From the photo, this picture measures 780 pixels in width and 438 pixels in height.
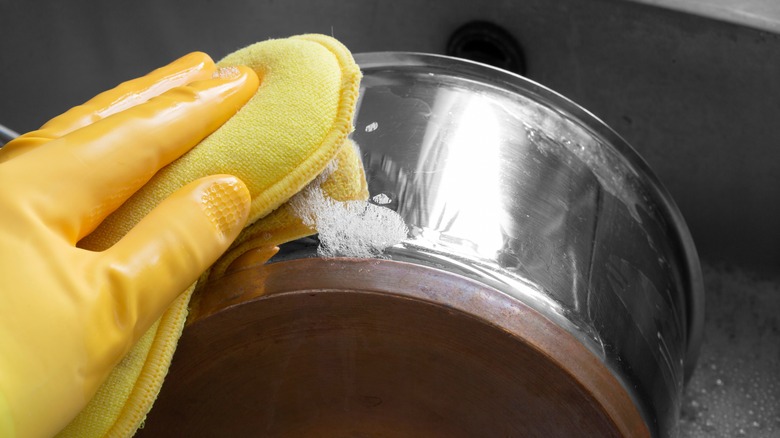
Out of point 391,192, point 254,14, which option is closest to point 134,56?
point 254,14

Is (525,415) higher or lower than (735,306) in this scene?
higher

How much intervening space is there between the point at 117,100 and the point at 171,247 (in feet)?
0.64

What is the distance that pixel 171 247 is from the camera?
603mm

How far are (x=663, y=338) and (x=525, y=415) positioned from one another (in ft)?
0.87

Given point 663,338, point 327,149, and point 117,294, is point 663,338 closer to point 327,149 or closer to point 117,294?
point 327,149

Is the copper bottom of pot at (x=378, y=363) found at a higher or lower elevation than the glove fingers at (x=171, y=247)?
lower

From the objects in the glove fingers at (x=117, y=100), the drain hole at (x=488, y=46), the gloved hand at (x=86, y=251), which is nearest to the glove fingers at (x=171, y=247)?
the gloved hand at (x=86, y=251)

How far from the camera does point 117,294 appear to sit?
0.58m

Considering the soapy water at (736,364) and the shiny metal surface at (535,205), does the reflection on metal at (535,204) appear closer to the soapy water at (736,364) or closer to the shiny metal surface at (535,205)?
the shiny metal surface at (535,205)

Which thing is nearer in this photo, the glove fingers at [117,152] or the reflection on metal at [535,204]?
the glove fingers at [117,152]

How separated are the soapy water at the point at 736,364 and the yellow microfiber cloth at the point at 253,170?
875 mm

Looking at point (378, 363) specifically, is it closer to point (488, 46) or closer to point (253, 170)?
point (253, 170)

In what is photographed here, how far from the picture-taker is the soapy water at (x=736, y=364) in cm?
123

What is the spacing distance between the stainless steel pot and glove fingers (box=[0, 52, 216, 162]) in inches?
7.2
